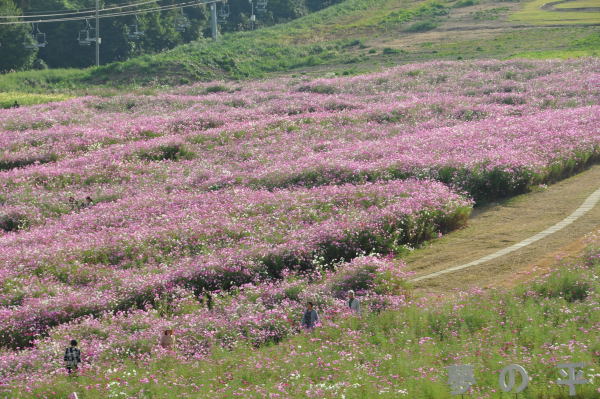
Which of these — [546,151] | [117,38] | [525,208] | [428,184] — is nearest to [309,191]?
[428,184]

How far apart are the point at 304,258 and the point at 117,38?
8917 cm

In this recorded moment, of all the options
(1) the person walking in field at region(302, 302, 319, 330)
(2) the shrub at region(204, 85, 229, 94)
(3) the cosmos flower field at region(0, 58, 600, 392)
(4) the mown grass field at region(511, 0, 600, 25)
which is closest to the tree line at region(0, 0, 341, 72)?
(2) the shrub at region(204, 85, 229, 94)

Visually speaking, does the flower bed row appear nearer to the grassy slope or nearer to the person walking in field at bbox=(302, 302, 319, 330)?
the person walking in field at bbox=(302, 302, 319, 330)

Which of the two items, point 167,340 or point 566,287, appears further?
point 566,287

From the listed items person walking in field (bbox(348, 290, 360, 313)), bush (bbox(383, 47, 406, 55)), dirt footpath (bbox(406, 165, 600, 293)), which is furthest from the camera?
bush (bbox(383, 47, 406, 55))

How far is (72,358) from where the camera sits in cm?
1476

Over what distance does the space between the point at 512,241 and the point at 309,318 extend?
27.2 feet

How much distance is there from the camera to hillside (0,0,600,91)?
6638cm

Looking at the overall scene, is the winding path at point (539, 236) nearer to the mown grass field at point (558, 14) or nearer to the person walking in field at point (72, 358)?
the person walking in field at point (72, 358)

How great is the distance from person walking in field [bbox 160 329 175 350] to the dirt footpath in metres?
6.49

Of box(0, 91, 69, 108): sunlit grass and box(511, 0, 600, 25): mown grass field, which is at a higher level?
box(511, 0, 600, 25): mown grass field

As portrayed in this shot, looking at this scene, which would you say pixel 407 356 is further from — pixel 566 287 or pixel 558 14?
pixel 558 14

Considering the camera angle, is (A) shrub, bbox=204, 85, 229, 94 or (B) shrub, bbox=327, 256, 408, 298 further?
(A) shrub, bbox=204, 85, 229, 94

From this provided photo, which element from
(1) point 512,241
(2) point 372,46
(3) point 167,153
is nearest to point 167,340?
(1) point 512,241
